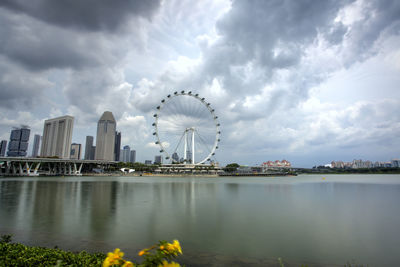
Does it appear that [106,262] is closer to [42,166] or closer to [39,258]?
[39,258]

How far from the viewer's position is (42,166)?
400 feet

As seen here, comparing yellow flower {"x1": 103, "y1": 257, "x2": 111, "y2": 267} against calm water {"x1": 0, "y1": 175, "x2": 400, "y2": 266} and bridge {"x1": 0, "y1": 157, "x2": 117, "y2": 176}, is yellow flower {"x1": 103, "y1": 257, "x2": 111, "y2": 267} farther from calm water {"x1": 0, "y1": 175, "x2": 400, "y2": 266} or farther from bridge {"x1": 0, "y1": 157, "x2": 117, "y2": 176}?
bridge {"x1": 0, "y1": 157, "x2": 117, "y2": 176}

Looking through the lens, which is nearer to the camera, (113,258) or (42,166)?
Answer: (113,258)

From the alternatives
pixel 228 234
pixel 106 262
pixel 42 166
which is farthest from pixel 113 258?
pixel 42 166

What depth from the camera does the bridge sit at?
9800 centimetres

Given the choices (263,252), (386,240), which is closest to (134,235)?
(263,252)

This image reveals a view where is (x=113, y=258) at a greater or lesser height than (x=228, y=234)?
greater

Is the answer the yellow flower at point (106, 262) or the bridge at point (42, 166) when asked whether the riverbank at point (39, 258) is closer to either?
the yellow flower at point (106, 262)

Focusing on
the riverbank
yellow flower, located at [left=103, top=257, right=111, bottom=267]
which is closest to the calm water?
the riverbank

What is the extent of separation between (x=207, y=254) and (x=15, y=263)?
20.7 feet

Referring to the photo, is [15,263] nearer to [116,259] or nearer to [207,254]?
[116,259]

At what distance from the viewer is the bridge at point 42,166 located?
98.0m

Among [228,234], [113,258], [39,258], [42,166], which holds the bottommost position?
[228,234]

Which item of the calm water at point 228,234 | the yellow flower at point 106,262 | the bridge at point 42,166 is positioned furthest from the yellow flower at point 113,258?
the bridge at point 42,166
